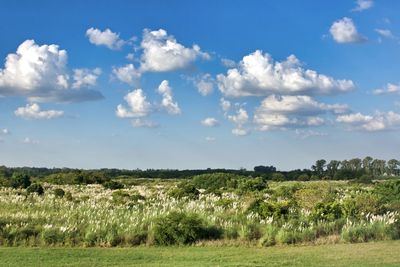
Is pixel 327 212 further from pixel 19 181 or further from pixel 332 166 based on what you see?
pixel 332 166

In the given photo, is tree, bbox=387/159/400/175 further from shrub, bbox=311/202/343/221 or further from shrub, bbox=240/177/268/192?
shrub, bbox=311/202/343/221

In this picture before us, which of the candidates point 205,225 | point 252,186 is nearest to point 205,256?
point 205,225

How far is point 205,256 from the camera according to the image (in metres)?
14.3

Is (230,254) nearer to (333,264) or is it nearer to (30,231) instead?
(333,264)

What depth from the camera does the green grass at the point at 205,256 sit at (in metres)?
13.2

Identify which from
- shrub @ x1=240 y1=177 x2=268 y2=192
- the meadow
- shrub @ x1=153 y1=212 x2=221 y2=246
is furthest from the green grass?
shrub @ x1=240 y1=177 x2=268 y2=192

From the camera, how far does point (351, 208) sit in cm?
2131

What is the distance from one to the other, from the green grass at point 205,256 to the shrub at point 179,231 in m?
0.69

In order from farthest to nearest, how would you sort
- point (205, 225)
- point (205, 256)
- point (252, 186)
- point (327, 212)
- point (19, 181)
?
point (19, 181)
point (252, 186)
point (327, 212)
point (205, 225)
point (205, 256)

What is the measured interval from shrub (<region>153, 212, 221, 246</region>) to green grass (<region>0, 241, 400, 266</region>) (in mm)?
691

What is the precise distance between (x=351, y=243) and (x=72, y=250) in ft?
26.9

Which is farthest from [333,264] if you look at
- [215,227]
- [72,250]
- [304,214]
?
[304,214]

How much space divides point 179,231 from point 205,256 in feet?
8.50

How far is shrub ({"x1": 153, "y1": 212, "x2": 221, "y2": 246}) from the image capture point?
16.6 metres
